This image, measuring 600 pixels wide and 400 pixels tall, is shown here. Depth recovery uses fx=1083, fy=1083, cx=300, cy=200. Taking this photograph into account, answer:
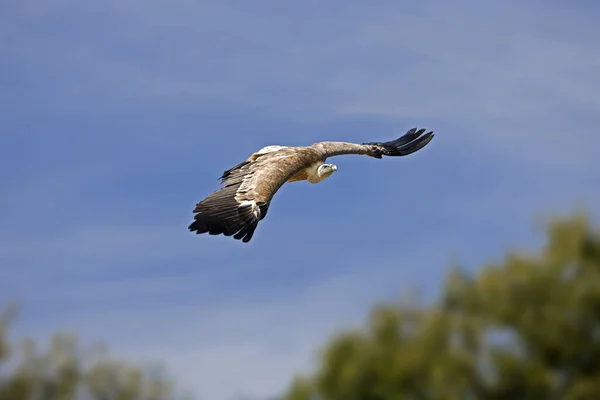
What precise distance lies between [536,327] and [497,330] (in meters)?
0.96

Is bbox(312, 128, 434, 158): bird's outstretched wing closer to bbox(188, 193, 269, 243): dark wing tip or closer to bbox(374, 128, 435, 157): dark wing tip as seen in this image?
bbox(374, 128, 435, 157): dark wing tip

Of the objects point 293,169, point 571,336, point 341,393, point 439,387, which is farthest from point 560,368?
point 293,169

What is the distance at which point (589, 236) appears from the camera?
27.6m

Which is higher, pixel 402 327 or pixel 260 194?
pixel 260 194

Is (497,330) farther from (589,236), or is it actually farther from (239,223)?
(239,223)

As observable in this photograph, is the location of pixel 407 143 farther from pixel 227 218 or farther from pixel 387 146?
pixel 227 218

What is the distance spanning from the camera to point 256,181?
78.1 feet

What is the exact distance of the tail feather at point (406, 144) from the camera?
3083 centimetres

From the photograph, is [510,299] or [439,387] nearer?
[439,387]

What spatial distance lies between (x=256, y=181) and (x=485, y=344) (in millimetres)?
6502

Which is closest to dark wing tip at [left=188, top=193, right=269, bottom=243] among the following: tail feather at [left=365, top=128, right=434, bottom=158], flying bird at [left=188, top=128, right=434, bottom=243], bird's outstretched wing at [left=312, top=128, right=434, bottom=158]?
flying bird at [left=188, top=128, right=434, bottom=243]

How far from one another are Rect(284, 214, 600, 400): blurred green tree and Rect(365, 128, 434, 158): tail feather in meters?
5.49

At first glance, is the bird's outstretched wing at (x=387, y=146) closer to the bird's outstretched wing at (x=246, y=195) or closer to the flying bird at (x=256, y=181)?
the flying bird at (x=256, y=181)

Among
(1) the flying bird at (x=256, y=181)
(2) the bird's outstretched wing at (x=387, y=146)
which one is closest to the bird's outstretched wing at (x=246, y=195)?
(1) the flying bird at (x=256, y=181)
